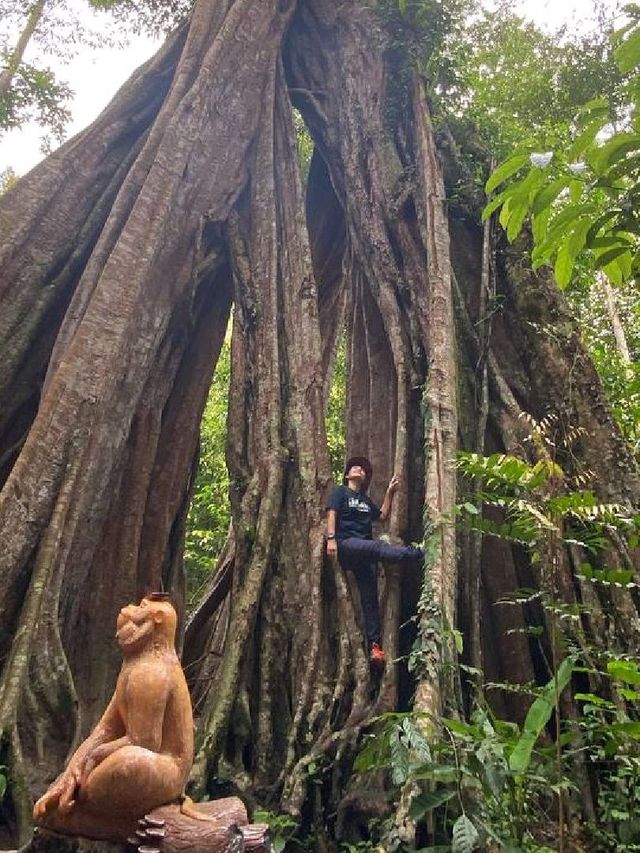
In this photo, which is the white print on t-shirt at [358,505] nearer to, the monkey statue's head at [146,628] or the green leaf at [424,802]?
the monkey statue's head at [146,628]

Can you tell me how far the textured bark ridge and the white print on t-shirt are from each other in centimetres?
14

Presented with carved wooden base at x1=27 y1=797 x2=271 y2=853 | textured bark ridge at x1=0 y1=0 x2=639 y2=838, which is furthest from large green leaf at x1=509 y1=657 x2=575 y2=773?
carved wooden base at x1=27 y1=797 x2=271 y2=853

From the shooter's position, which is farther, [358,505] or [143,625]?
[358,505]

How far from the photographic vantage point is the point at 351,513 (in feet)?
11.1

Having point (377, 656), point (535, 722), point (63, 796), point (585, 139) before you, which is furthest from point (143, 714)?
point (585, 139)

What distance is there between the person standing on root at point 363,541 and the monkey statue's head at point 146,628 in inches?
44.7

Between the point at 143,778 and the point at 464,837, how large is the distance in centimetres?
73

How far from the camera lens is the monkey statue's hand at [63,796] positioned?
179 cm

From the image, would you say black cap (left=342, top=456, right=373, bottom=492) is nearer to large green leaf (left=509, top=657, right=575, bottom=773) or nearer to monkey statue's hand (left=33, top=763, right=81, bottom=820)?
large green leaf (left=509, top=657, right=575, bottom=773)

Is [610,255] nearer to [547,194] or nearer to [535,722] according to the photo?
[547,194]

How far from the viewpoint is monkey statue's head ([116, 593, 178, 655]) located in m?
1.97

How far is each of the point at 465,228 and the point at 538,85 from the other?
3372 mm

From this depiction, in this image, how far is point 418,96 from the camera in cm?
498

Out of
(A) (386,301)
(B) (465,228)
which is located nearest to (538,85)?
(B) (465,228)
